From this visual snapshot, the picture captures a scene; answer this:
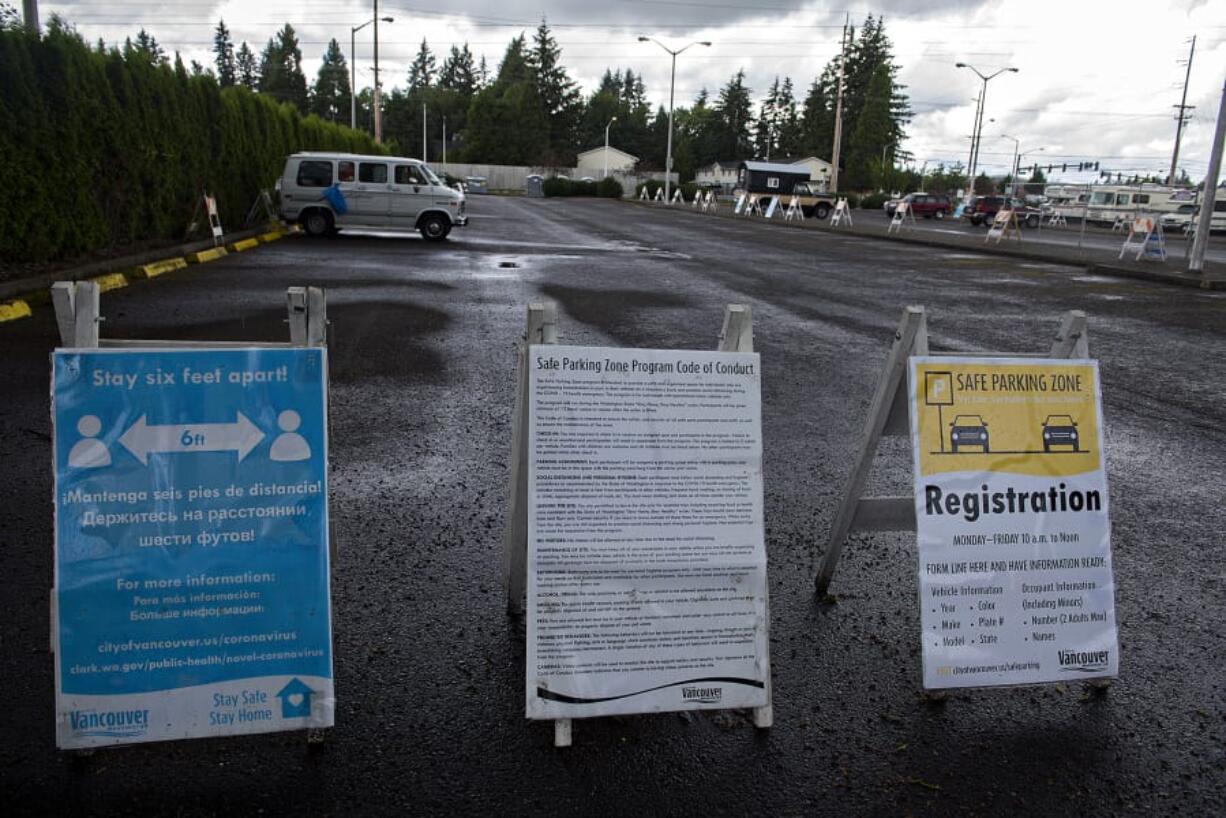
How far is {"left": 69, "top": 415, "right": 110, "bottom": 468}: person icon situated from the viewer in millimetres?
2676

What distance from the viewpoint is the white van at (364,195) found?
21906 millimetres

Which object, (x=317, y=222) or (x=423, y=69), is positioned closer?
(x=317, y=222)

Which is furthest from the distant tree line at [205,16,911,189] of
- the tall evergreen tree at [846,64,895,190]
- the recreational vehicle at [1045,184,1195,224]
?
the recreational vehicle at [1045,184,1195,224]

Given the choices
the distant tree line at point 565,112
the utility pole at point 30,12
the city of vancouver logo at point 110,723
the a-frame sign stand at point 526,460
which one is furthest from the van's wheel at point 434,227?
the distant tree line at point 565,112

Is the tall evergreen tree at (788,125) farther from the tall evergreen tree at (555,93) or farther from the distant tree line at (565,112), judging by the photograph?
the tall evergreen tree at (555,93)

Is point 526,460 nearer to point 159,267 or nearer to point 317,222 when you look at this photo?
point 159,267

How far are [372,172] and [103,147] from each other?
8037 mm

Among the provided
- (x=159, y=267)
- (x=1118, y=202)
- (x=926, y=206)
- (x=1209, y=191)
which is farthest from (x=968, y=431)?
(x=1118, y=202)

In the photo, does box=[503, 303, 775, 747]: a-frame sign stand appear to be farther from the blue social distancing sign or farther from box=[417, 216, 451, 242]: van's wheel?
box=[417, 216, 451, 242]: van's wheel

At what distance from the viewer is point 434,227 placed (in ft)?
74.8

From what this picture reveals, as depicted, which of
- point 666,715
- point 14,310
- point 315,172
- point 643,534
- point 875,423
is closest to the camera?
point 643,534

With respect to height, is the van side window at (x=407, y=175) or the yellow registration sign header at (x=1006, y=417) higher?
the van side window at (x=407, y=175)

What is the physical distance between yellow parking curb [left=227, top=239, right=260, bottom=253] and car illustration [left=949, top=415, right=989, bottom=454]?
18291 mm

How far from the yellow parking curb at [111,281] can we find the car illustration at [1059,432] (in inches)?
493
